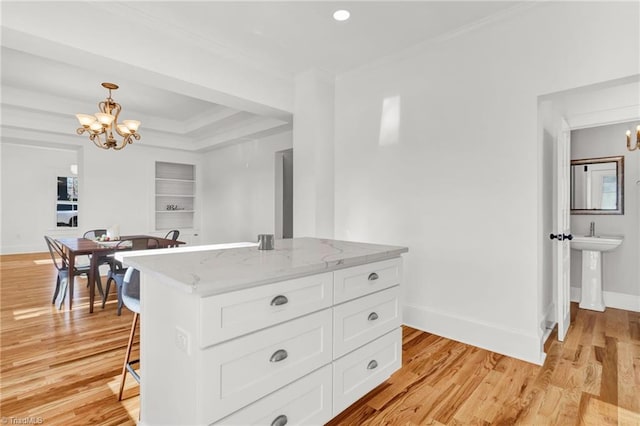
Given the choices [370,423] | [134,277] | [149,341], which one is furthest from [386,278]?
[134,277]

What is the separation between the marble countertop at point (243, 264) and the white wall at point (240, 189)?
11.8 ft

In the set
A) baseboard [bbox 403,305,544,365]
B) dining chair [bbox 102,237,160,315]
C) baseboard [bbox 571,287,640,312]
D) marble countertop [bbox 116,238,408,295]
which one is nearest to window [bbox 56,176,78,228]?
dining chair [bbox 102,237,160,315]

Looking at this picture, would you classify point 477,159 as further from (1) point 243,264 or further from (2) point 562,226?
(1) point 243,264

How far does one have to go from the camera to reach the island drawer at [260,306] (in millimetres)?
1190

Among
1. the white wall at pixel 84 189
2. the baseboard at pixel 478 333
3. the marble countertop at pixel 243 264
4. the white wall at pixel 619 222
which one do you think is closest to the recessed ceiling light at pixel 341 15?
the marble countertop at pixel 243 264

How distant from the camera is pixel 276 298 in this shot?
1.39 meters

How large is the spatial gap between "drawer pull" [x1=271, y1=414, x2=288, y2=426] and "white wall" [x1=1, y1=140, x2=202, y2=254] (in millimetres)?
5844

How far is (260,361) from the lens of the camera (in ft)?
4.42

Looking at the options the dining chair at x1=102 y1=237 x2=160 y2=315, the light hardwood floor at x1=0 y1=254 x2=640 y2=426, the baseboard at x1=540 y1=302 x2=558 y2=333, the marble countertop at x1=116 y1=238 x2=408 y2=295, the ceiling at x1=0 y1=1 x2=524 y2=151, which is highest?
the ceiling at x1=0 y1=1 x2=524 y2=151

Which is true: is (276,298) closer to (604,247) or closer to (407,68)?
(407,68)

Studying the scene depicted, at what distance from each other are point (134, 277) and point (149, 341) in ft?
2.66

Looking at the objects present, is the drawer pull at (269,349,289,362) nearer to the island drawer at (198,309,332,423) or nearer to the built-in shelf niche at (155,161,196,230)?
the island drawer at (198,309,332,423)

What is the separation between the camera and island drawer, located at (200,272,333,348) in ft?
3.91

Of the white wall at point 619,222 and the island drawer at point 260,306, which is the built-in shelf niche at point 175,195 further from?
the white wall at point 619,222
